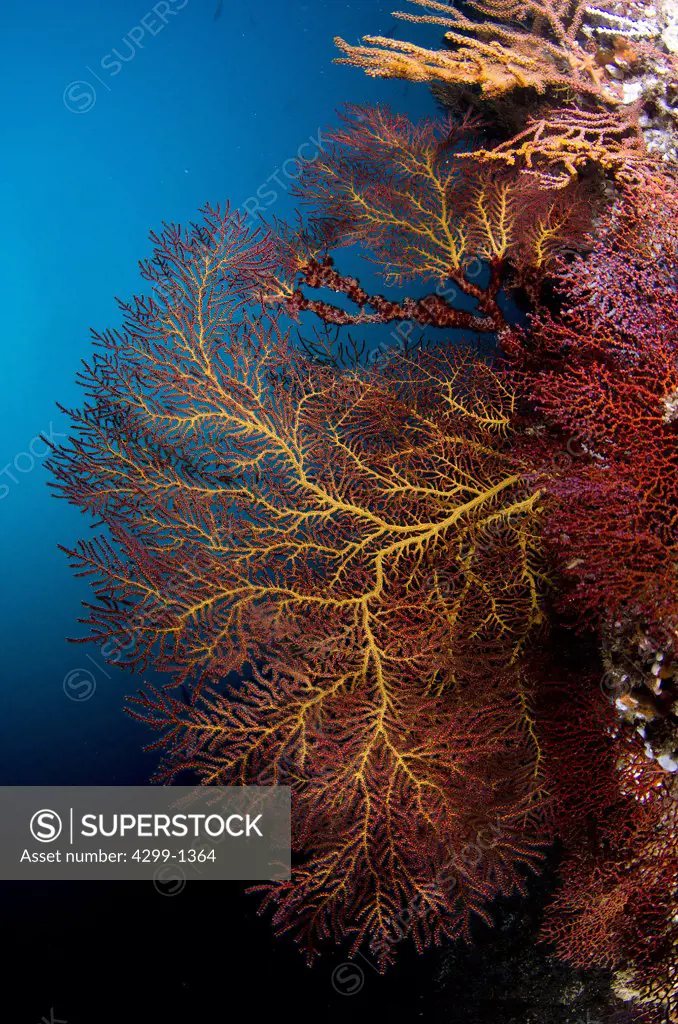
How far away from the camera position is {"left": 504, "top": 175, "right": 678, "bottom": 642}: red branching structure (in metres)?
2.17

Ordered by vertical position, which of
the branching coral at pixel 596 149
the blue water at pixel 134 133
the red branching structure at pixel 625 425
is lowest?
the red branching structure at pixel 625 425

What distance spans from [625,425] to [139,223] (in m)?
4.34

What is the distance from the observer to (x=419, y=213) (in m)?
3.37

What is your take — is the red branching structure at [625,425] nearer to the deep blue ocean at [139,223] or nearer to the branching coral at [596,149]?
the branching coral at [596,149]

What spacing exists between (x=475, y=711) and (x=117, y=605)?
70.9 inches

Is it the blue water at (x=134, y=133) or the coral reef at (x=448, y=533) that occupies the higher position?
the blue water at (x=134, y=133)

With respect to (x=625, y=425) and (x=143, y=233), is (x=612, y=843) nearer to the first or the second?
(x=625, y=425)

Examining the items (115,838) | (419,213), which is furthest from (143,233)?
(115,838)

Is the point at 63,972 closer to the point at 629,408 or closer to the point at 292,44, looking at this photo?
the point at 629,408

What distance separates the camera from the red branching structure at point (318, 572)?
2400 millimetres

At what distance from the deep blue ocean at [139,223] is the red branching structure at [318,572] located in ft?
6.92

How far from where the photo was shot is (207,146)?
14.8ft

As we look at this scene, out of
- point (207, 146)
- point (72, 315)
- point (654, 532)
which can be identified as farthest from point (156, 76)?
point (654, 532)

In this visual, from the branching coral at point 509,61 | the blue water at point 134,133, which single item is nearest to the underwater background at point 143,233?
the blue water at point 134,133
